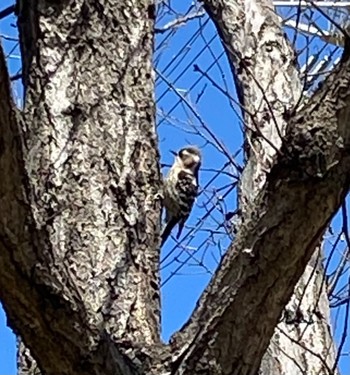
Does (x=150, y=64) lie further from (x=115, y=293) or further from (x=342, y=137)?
(x=342, y=137)

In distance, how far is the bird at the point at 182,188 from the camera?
14.9 feet

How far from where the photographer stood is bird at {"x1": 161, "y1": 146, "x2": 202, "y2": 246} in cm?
455

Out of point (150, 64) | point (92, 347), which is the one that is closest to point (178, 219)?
point (150, 64)

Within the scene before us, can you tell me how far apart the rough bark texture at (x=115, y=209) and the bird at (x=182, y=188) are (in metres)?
2.03

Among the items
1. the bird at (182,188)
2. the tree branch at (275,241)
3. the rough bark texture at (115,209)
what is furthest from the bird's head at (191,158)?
the tree branch at (275,241)

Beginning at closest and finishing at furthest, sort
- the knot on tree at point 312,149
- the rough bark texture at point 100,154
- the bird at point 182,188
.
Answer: the knot on tree at point 312,149
the rough bark texture at point 100,154
the bird at point 182,188

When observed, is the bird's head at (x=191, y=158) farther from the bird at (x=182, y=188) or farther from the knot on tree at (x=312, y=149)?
the knot on tree at (x=312, y=149)

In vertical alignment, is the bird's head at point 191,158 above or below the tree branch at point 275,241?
above

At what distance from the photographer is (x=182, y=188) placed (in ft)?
15.3

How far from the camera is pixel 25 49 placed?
2.47 meters

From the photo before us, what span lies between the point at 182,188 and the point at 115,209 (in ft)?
7.84

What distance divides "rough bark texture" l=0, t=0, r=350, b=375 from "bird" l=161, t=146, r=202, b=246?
2.03m

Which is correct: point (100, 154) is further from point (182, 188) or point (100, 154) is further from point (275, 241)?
point (182, 188)

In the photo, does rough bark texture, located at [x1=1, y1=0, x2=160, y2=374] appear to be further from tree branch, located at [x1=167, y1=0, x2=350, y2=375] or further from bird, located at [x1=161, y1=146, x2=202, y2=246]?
bird, located at [x1=161, y1=146, x2=202, y2=246]
